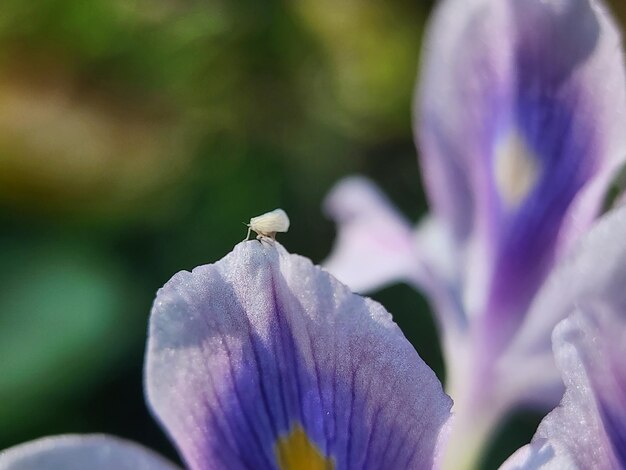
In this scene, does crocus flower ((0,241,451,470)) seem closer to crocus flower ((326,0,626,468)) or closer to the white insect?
the white insect

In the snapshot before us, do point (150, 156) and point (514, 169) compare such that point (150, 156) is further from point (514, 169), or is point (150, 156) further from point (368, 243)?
point (514, 169)

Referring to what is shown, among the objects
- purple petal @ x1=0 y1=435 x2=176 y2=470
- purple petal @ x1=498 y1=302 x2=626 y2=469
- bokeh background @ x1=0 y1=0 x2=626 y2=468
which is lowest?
purple petal @ x1=498 y1=302 x2=626 y2=469

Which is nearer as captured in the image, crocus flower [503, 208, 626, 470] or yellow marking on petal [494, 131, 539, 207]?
crocus flower [503, 208, 626, 470]

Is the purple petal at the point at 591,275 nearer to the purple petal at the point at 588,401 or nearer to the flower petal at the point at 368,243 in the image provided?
the purple petal at the point at 588,401

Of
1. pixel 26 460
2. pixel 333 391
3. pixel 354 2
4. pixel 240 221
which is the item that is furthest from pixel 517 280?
pixel 354 2

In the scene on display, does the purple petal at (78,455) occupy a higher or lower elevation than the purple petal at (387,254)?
lower

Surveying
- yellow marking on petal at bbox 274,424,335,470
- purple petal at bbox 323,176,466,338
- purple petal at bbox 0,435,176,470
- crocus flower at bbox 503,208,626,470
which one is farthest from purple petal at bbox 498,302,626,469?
purple petal at bbox 323,176,466,338

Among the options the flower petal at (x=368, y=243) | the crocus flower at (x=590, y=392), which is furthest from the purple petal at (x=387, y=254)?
the crocus flower at (x=590, y=392)
